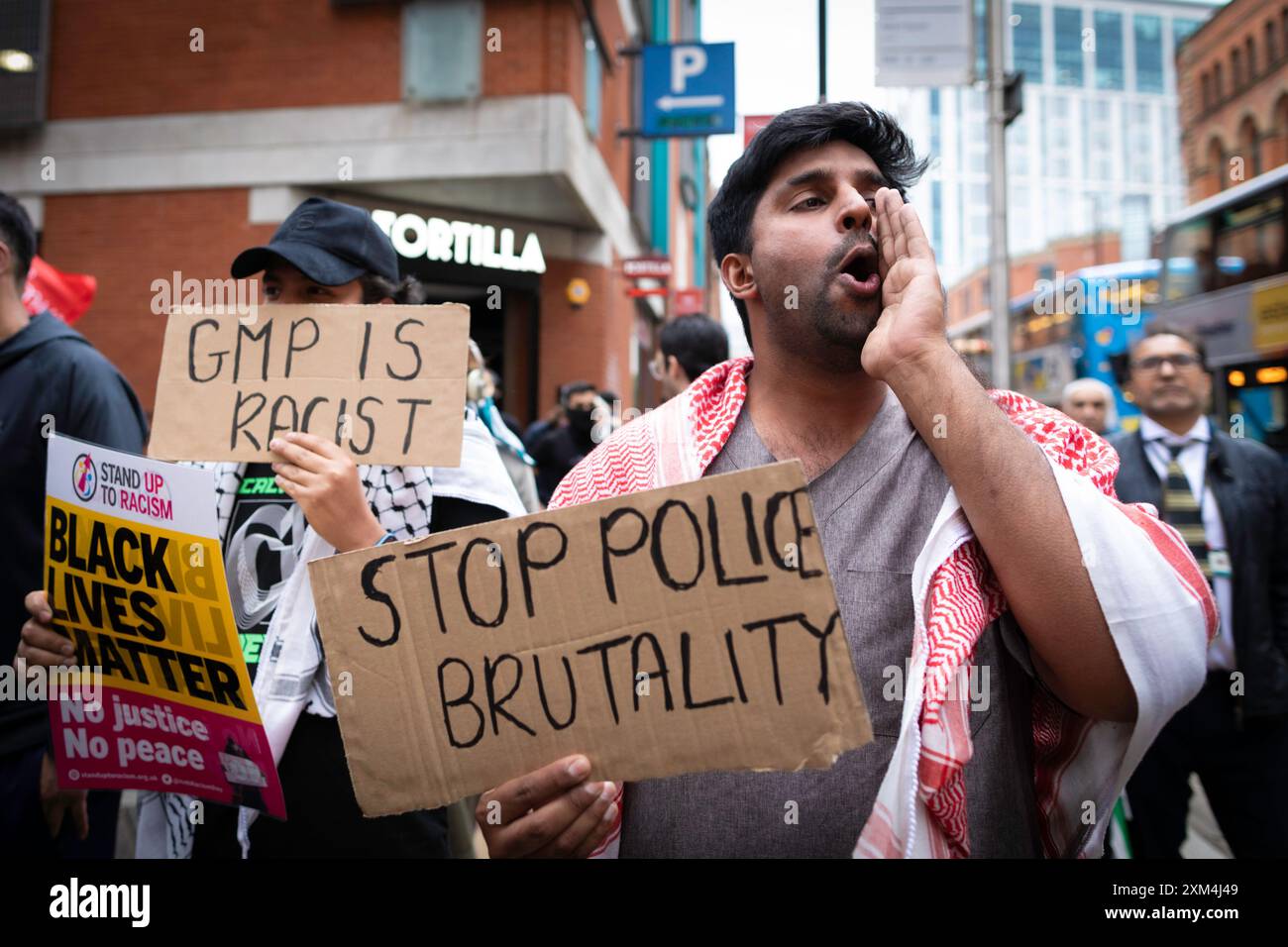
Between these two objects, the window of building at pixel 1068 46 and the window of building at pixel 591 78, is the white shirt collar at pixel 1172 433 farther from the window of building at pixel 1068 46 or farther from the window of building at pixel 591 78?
the window of building at pixel 1068 46

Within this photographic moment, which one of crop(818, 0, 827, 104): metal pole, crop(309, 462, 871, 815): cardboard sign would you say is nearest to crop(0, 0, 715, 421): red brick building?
crop(818, 0, 827, 104): metal pole

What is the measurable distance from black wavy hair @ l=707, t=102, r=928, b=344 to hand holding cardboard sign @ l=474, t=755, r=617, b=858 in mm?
1006

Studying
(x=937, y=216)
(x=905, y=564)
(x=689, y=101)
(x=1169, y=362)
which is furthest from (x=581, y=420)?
(x=937, y=216)

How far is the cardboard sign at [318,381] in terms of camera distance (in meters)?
1.73

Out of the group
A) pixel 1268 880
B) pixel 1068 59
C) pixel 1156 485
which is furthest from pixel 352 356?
pixel 1068 59

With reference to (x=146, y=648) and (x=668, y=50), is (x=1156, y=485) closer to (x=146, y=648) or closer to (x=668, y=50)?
(x=146, y=648)

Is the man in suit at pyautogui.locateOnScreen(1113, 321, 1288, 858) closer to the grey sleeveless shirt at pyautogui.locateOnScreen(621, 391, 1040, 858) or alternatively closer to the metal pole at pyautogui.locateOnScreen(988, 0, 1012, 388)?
the grey sleeveless shirt at pyautogui.locateOnScreen(621, 391, 1040, 858)

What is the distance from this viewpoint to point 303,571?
1.97m

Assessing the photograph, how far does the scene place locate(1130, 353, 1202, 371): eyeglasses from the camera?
3.81 metres

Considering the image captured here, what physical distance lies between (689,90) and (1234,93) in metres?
24.9

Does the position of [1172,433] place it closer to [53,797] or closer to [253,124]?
[53,797]

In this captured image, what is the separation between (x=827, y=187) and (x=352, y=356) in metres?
0.95

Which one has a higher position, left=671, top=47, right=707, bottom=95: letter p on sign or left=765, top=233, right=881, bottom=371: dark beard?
left=671, top=47, right=707, bottom=95: letter p on sign

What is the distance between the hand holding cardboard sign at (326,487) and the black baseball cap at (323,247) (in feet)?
1.51
